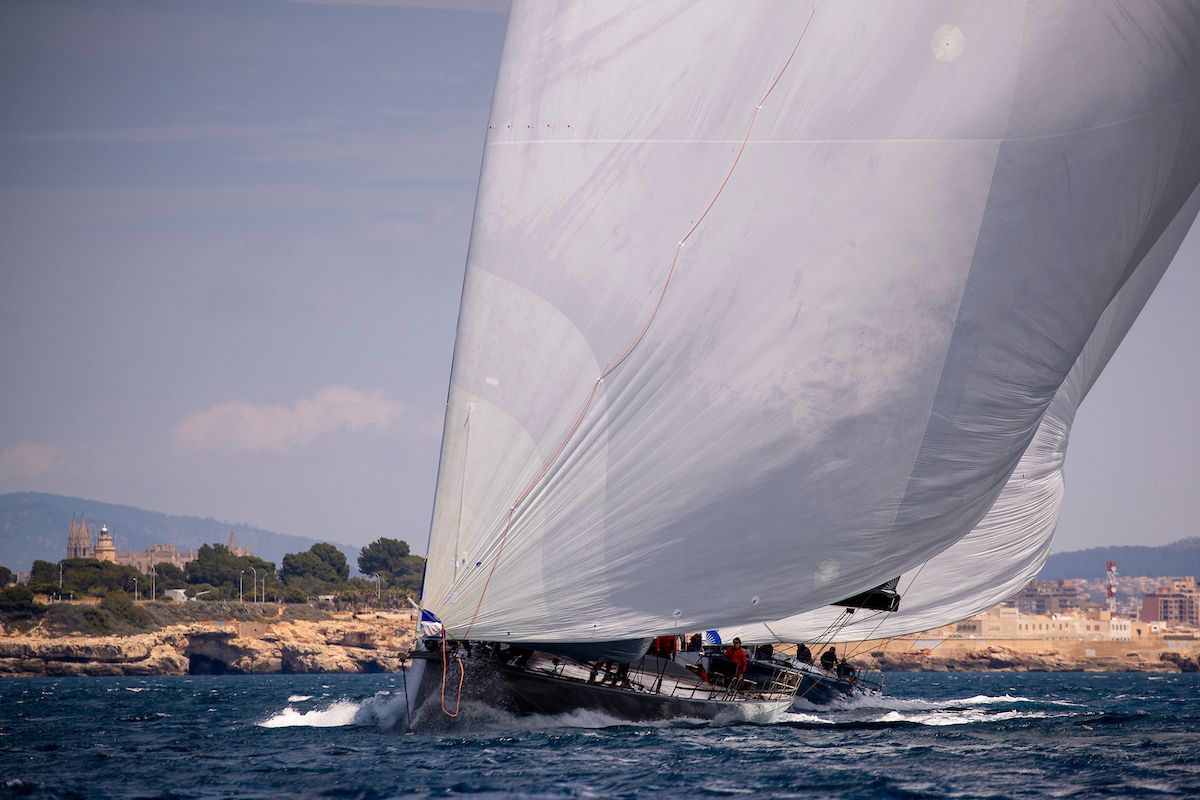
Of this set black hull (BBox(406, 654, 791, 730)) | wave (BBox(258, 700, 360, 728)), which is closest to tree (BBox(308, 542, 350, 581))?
wave (BBox(258, 700, 360, 728))

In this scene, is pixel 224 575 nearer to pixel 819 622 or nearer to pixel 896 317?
pixel 819 622

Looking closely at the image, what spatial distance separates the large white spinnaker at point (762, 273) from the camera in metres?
21.1

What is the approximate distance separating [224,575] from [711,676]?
342ft

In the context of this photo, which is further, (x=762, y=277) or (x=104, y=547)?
(x=104, y=547)

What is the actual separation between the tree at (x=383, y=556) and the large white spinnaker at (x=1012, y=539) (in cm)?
10009

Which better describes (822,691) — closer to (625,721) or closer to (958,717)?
(958,717)

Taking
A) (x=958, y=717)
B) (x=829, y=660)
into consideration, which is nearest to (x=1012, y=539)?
(x=958, y=717)

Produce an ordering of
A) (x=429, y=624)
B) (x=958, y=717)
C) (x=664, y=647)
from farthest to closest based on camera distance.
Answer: (x=958, y=717) → (x=664, y=647) → (x=429, y=624)

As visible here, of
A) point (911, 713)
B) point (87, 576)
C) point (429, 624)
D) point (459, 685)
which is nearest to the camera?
point (429, 624)

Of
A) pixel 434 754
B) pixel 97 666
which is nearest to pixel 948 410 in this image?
pixel 434 754

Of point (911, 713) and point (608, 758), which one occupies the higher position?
point (911, 713)

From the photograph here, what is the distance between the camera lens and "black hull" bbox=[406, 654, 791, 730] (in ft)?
76.7

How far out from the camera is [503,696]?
77.3 ft

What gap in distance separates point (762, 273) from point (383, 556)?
11753 centimetres
